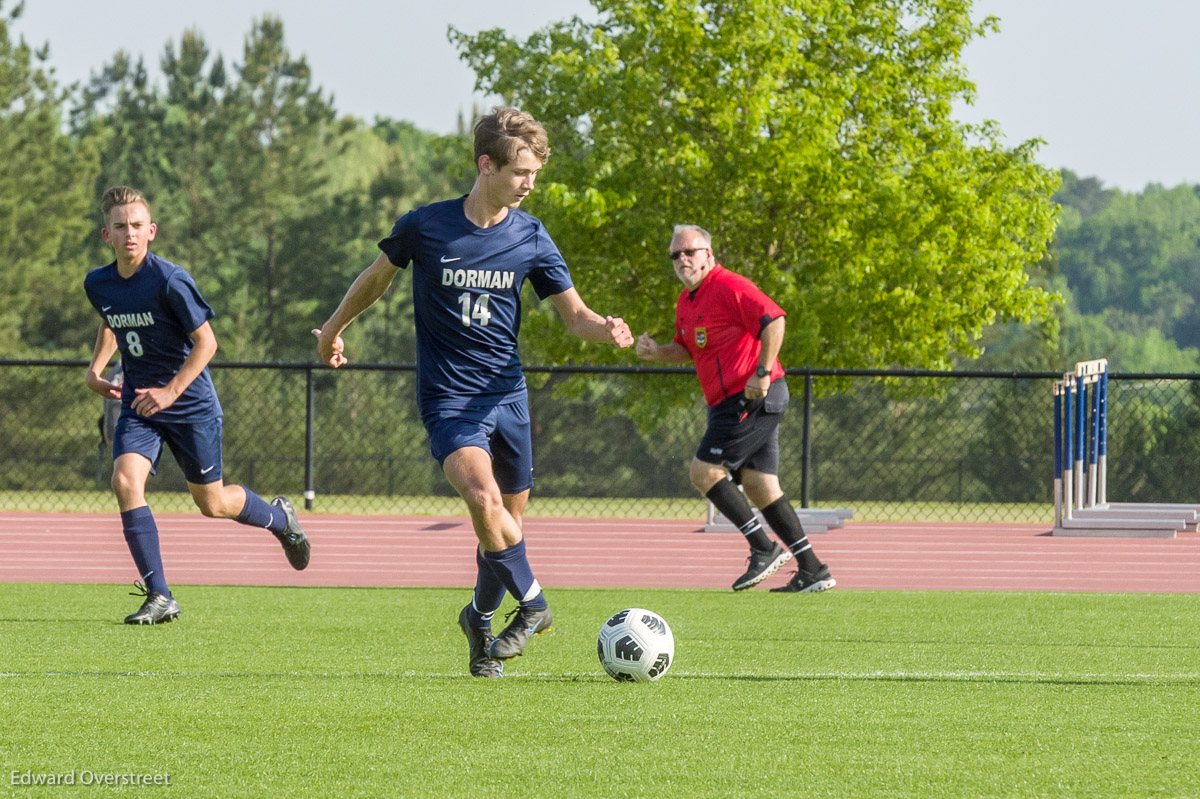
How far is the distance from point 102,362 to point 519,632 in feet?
10.7

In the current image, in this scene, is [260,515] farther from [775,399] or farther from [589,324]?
[589,324]

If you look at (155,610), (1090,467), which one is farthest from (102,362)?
(1090,467)

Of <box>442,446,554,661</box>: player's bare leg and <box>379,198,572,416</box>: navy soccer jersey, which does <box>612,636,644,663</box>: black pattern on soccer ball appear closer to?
<box>442,446,554,661</box>: player's bare leg

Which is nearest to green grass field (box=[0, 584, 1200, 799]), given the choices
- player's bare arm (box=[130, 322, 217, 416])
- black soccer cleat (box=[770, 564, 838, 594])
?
black soccer cleat (box=[770, 564, 838, 594])

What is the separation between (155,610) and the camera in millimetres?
7258

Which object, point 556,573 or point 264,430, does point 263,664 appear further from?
point 264,430

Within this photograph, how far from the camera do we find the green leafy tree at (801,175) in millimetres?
22406

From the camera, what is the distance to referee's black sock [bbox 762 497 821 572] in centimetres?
877

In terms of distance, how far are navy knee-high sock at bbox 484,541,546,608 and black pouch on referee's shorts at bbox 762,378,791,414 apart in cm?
344

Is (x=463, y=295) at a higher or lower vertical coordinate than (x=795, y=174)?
lower

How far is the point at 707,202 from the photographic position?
77.5 feet

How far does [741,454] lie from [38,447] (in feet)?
91.8

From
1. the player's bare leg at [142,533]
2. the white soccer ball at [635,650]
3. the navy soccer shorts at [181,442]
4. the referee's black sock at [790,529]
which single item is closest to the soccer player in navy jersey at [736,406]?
the referee's black sock at [790,529]

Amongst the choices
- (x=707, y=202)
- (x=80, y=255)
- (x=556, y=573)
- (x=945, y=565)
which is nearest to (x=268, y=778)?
(x=556, y=573)
